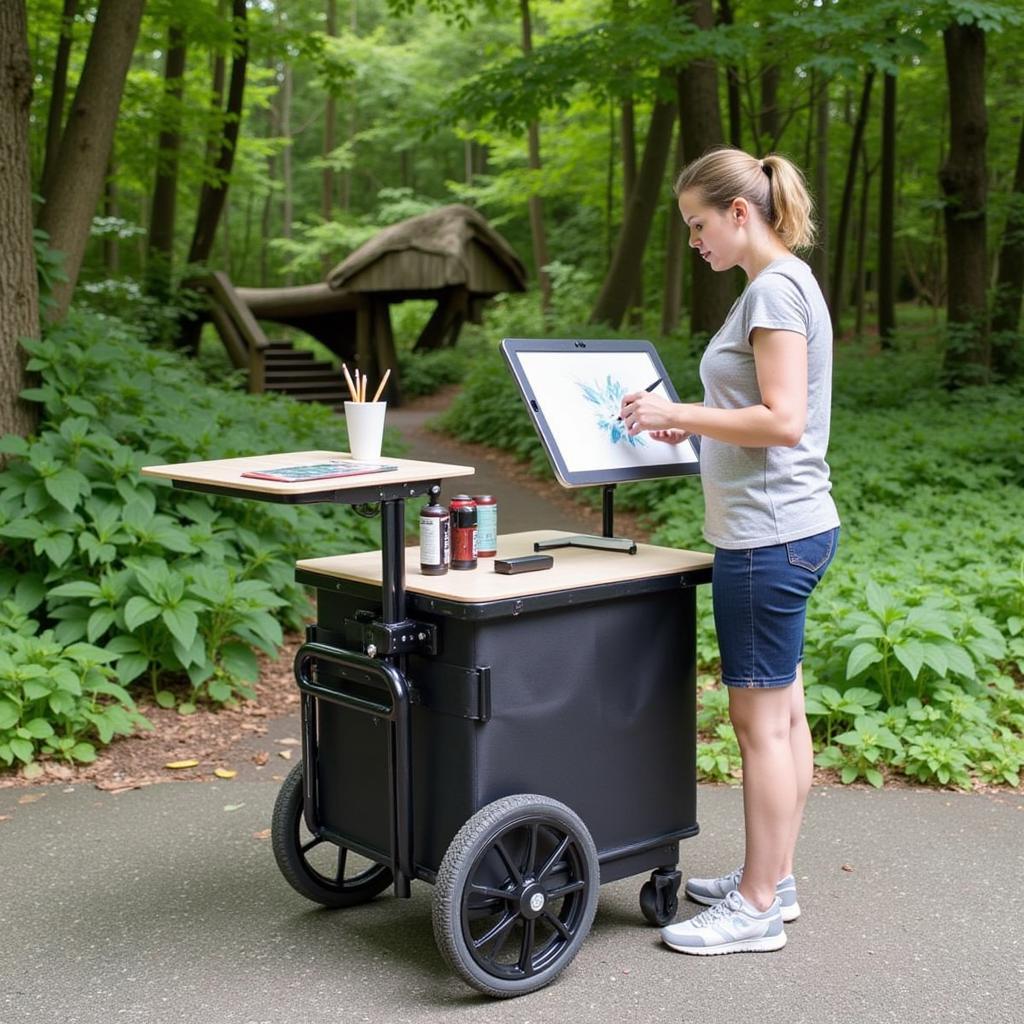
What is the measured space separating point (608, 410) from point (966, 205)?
32.7ft

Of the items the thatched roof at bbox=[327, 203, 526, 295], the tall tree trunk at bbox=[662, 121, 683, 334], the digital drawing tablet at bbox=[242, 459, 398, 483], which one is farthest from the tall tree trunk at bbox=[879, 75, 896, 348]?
the digital drawing tablet at bbox=[242, 459, 398, 483]

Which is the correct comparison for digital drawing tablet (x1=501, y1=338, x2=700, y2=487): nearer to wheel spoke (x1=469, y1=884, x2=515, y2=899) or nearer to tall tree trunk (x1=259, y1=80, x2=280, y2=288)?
wheel spoke (x1=469, y1=884, x2=515, y2=899)

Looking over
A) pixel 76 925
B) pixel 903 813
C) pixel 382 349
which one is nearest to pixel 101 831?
pixel 76 925

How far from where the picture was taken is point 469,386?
16359 mm

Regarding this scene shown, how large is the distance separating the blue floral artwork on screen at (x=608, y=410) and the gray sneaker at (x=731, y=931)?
4.47 feet

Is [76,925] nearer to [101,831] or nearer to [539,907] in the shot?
[101,831]

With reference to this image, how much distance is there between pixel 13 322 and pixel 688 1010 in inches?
203

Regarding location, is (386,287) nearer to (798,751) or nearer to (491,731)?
(798,751)

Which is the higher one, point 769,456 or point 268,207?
point 268,207

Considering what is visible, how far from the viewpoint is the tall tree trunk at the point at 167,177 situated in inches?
551

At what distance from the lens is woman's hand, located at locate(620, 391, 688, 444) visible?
3.32 meters

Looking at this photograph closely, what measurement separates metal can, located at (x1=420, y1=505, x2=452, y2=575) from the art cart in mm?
50

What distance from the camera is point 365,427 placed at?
11.5ft

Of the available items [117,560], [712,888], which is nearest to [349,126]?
[117,560]
